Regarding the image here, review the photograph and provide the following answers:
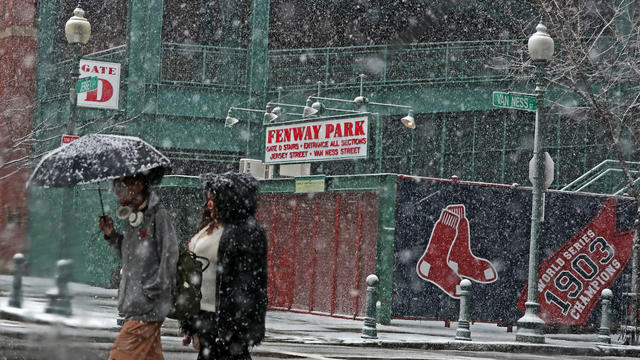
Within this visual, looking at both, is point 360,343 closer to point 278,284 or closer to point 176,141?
point 278,284

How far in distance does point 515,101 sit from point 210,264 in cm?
1122

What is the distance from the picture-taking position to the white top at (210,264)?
7145mm

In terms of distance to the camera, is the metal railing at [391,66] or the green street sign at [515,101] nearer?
the green street sign at [515,101]

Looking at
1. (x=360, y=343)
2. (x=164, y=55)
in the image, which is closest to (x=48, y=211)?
(x=360, y=343)

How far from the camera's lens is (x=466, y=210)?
20422 mm

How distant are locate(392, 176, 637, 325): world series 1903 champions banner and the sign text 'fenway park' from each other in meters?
2.14

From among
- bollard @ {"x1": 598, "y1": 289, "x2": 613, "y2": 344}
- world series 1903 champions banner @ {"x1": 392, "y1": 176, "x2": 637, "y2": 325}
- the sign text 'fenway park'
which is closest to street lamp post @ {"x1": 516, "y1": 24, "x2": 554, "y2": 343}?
bollard @ {"x1": 598, "y1": 289, "x2": 613, "y2": 344}

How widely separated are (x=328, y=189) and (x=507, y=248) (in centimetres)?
379

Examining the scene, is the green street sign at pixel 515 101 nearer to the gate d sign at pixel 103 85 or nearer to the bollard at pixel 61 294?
the bollard at pixel 61 294

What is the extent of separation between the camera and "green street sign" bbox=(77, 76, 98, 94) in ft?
60.8

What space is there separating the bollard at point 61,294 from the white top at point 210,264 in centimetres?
133

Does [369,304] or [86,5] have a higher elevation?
[86,5]

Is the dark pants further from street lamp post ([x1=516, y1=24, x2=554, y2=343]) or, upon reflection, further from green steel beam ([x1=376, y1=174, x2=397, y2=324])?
green steel beam ([x1=376, y1=174, x2=397, y2=324])

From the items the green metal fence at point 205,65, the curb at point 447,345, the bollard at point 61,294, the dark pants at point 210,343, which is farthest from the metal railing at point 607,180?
the dark pants at point 210,343
